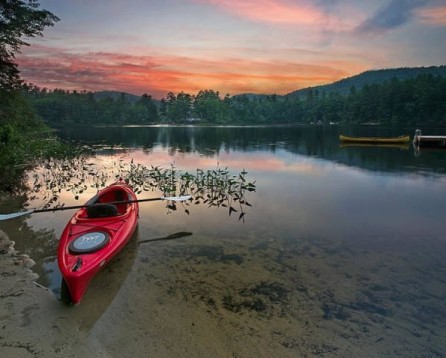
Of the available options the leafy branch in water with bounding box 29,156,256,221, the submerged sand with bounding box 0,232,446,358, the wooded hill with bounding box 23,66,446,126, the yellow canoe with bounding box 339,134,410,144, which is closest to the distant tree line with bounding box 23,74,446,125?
the wooded hill with bounding box 23,66,446,126

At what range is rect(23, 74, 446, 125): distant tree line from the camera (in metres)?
113

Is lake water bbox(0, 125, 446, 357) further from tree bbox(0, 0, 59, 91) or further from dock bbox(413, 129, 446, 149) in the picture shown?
dock bbox(413, 129, 446, 149)

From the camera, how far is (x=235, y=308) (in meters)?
7.54

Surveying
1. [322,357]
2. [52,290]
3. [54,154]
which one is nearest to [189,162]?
[54,154]

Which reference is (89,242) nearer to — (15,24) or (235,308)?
(235,308)

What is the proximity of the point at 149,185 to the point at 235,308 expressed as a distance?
13624 mm

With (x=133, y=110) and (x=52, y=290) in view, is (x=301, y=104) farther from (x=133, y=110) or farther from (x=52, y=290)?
(x=52, y=290)

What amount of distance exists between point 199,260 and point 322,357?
15.5 feet

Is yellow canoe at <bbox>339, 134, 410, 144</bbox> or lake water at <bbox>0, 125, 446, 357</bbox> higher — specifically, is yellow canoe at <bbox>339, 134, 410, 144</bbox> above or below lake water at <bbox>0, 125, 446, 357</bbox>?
above

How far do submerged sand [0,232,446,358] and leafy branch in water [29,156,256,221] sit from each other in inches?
196

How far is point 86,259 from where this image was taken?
26.0ft

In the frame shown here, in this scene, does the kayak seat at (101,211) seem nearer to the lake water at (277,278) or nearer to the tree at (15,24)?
the lake water at (277,278)

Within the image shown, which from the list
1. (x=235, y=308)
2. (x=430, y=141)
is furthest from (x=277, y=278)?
(x=430, y=141)

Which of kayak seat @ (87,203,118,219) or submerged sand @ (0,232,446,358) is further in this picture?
kayak seat @ (87,203,118,219)
